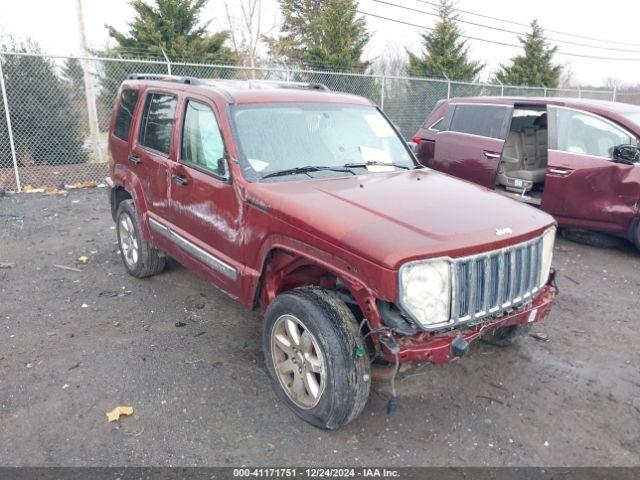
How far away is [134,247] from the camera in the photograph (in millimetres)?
5246

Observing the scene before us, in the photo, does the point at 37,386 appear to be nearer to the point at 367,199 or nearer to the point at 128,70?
the point at 367,199

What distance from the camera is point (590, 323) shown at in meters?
4.48

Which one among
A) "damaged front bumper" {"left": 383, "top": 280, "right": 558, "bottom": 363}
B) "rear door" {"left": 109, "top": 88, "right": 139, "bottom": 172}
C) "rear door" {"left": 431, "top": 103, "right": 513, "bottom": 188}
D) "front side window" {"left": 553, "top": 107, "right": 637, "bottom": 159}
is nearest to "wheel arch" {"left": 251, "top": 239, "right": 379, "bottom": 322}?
"damaged front bumper" {"left": 383, "top": 280, "right": 558, "bottom": 363}

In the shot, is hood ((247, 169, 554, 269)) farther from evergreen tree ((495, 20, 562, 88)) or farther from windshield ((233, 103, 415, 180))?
evergreen tree ((495, 20, 562, 88))

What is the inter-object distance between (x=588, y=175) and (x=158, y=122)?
4962 mm

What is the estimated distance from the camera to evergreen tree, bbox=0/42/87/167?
987cm

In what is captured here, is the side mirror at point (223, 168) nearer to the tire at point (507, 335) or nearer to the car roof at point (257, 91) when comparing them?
the car roof at point (257, 91)

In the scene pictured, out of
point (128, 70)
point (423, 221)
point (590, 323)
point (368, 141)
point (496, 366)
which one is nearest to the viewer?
point (423, 221)

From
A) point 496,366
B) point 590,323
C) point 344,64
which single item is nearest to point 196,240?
point 496,366

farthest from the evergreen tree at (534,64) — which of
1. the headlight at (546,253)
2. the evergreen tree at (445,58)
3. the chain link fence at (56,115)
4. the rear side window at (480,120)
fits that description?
the headlight at (546,253)

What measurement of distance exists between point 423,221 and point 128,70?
11845mm

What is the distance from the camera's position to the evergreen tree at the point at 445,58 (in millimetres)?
22266

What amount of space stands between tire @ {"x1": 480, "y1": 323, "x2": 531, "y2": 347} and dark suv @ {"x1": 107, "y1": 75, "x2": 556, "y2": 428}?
0.05ft

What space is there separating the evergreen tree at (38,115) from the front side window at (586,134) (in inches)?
373
